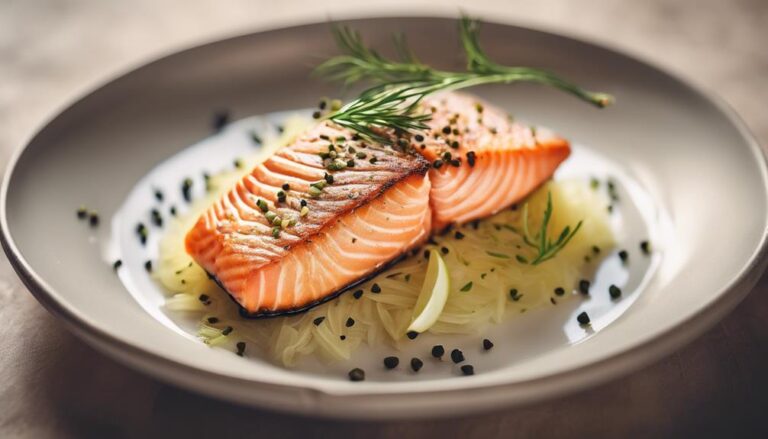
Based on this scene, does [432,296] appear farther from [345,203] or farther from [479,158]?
[479,158]

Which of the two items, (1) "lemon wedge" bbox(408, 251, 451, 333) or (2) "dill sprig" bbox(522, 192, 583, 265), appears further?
(2) "dill sprig" bbox(522, 192, 583, 265)

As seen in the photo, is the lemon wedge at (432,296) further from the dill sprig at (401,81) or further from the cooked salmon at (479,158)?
the dill sprig at (401,81)

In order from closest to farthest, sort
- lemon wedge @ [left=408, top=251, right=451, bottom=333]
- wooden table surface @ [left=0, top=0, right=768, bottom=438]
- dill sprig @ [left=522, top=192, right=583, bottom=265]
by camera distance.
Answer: wooden table surface @ [left=0, top=0, right=768, bottom=438], lemon wedge @ [left=408, top=251, right=451, bottom=333], dill sprig @ [left=522, top=192, right=583, bottom=265]

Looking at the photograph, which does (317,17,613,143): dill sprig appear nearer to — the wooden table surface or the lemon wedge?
the lemon wedge

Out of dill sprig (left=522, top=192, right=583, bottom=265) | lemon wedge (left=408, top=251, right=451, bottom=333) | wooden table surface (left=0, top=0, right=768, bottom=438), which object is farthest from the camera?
dill sprig (left=522, top=192, right=583, bottom=265)

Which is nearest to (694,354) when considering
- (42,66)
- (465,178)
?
(465,178)

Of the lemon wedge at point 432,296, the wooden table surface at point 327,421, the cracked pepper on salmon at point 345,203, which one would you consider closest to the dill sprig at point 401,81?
the cracked pepper on salmon at point 345,203

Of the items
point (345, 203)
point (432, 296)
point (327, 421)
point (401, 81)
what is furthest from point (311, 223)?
point (401, 81)

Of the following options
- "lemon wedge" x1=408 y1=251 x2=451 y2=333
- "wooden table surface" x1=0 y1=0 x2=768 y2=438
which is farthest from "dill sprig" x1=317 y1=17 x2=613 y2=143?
"wooden table surface" x1=0 y1=0 x2=768 y2=438
